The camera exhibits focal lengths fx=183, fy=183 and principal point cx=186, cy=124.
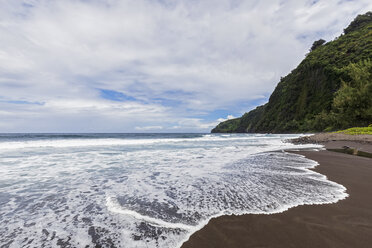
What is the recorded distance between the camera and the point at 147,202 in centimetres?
406

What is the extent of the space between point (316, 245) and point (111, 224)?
9.77 ft

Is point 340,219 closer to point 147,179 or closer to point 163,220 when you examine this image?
point 163,220

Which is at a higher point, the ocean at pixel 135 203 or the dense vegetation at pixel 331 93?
the dense vegetation at pixel 331 93

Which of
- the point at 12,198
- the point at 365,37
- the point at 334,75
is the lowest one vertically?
the point at 12,198

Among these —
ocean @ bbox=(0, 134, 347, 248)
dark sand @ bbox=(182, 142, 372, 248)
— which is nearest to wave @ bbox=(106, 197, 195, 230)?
ocean @ bbox=(0, 134, 347, 248)

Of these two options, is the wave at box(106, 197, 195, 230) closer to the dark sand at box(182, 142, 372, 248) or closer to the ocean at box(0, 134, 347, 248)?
the ocean at box(0, 134, 347, 248)

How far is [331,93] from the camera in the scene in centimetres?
6306

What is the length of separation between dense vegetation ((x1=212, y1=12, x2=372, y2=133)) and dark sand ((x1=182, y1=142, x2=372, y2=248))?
45.5 metres

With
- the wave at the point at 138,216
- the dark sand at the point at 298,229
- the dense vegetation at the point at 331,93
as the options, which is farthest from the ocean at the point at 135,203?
the dense vegetation at the point at 331,93

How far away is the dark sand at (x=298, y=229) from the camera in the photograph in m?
2.42

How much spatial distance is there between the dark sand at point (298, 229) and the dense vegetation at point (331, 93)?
4546 centimetres

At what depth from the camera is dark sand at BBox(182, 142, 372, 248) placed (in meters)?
2.42

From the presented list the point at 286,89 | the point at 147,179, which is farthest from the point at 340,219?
the point at 286,89

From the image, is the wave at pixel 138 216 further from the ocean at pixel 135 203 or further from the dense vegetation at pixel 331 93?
the dense vegetation at pixel 331 93
